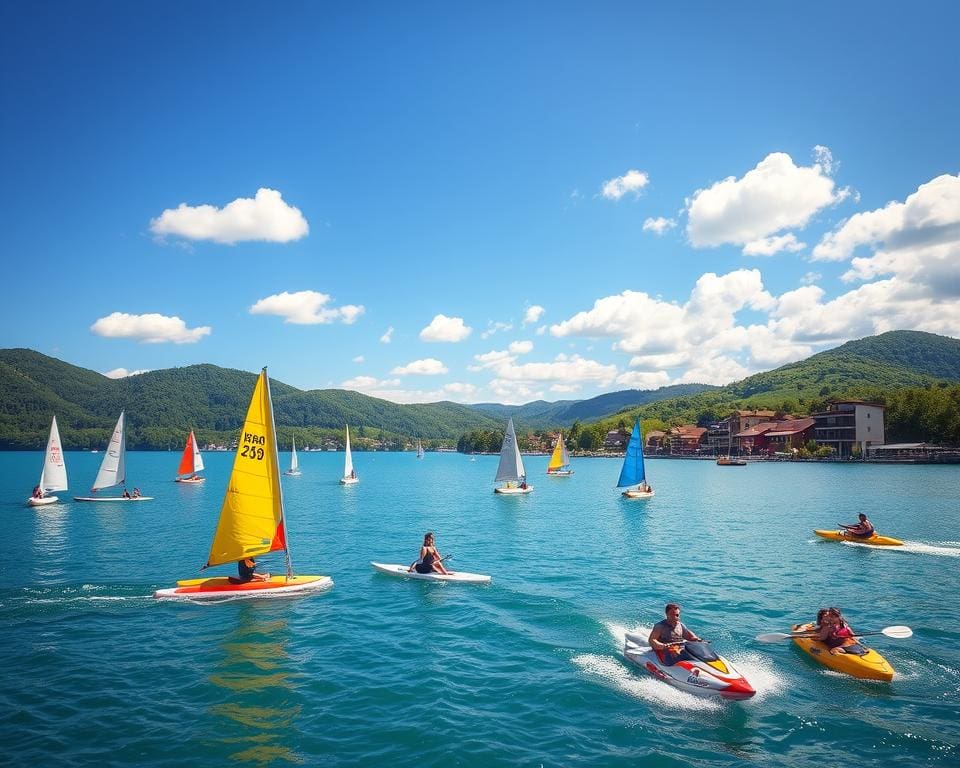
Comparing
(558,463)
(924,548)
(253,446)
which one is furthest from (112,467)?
(558,463)

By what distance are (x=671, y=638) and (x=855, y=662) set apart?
18.8 feet

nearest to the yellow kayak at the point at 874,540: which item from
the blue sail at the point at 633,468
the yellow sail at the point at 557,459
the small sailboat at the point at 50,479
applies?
the blue sail at the point at 633,468

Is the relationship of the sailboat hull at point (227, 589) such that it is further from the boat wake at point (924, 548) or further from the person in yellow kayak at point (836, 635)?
the boat wake at point (924, 548)

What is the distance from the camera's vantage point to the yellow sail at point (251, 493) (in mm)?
24422

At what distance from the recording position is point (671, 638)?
1770cm

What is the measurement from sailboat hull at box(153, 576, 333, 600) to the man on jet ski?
16282 millimetres

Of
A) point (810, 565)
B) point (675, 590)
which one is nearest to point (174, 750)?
point (675, 590)

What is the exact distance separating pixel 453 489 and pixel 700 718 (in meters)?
84.5

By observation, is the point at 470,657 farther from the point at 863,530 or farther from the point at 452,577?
the point at 863,530

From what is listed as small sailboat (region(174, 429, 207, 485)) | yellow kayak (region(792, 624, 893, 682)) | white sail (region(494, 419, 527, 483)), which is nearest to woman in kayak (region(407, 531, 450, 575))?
yellow kayak (region(792, 624, 893, 682))

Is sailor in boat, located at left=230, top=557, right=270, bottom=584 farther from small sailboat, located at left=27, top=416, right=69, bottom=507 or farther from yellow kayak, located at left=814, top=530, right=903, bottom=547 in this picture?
small sailboat, located at left=27, top=416, right=69, bottom=507

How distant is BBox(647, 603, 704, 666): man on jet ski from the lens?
17.2 m

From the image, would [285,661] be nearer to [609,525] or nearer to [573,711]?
[573,711]

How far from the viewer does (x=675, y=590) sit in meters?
27.8
